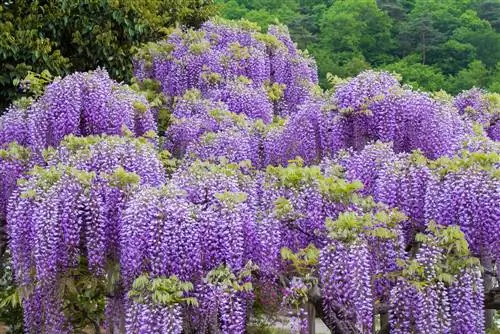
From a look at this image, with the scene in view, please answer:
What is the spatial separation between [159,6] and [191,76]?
107 inches

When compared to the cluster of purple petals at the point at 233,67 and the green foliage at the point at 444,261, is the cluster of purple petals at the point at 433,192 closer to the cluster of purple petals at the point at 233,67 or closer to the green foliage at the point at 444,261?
the green foliage at the point at 444,261

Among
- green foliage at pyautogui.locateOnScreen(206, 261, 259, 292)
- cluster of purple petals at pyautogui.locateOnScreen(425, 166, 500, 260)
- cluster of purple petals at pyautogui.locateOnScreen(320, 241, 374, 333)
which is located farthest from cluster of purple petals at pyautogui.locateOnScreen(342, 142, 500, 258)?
green foliage at pyautogui.locateOnScreen(206, 261, 259, 292)

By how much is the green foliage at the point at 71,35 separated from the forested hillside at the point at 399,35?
69.3 feet

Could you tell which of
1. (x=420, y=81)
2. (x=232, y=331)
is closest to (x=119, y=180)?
(x=232, y=331)

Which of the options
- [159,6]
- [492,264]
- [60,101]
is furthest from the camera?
[159,6]

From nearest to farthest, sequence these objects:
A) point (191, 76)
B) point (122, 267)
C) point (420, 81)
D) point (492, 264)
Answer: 1. point (122, 267)
2. point (492, 264)
3. point (191, 76)
4. point (420, 81)

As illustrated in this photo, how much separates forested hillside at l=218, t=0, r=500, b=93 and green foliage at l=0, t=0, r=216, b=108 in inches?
831

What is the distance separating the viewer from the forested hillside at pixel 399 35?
34.3m

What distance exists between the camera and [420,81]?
32062 mm

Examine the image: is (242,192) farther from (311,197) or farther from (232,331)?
(232,331)

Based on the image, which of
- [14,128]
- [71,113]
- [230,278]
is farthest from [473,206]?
[14,128]

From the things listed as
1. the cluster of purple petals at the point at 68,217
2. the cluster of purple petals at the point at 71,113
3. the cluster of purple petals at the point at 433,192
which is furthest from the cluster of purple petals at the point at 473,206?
the cluster of purple petals at the point at 71,113

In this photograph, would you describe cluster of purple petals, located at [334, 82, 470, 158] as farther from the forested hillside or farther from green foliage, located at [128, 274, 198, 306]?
the forested hillside

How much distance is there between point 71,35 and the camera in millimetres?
11758
